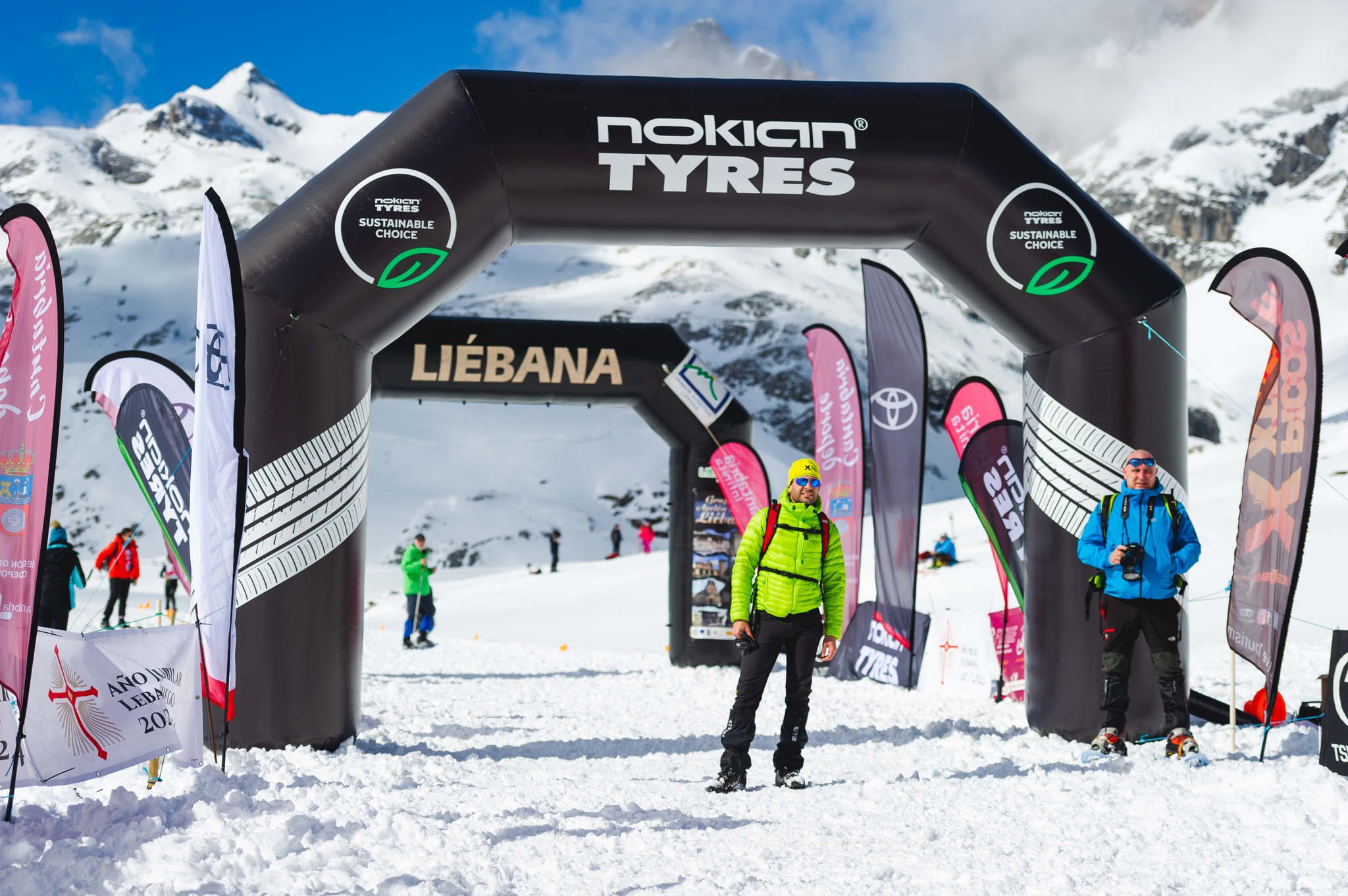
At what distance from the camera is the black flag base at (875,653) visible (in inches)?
324

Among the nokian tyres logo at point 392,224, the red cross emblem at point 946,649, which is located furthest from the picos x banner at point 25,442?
the red cross emblem at point 946,649

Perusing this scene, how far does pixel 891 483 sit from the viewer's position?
8227mm

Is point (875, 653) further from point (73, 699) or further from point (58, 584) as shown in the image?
point (58, 584)

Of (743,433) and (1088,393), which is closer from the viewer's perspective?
(1088,393)

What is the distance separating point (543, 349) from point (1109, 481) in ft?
17.5

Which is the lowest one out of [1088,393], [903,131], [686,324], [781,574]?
[781,574]

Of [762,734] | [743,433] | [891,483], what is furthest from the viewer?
[743,433]

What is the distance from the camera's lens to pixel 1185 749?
4.99 metres

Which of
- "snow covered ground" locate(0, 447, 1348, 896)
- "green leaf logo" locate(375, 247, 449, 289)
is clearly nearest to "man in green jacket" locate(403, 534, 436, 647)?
"snow covered ground" locate(0, 447, 1348, 896)

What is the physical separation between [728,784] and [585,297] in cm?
7051

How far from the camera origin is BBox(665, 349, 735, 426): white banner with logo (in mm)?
9945

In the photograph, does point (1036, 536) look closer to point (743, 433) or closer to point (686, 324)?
point (743, 433)

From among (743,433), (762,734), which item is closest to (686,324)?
(743,433)

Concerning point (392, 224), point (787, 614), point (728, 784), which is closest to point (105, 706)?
point (728, 784)
